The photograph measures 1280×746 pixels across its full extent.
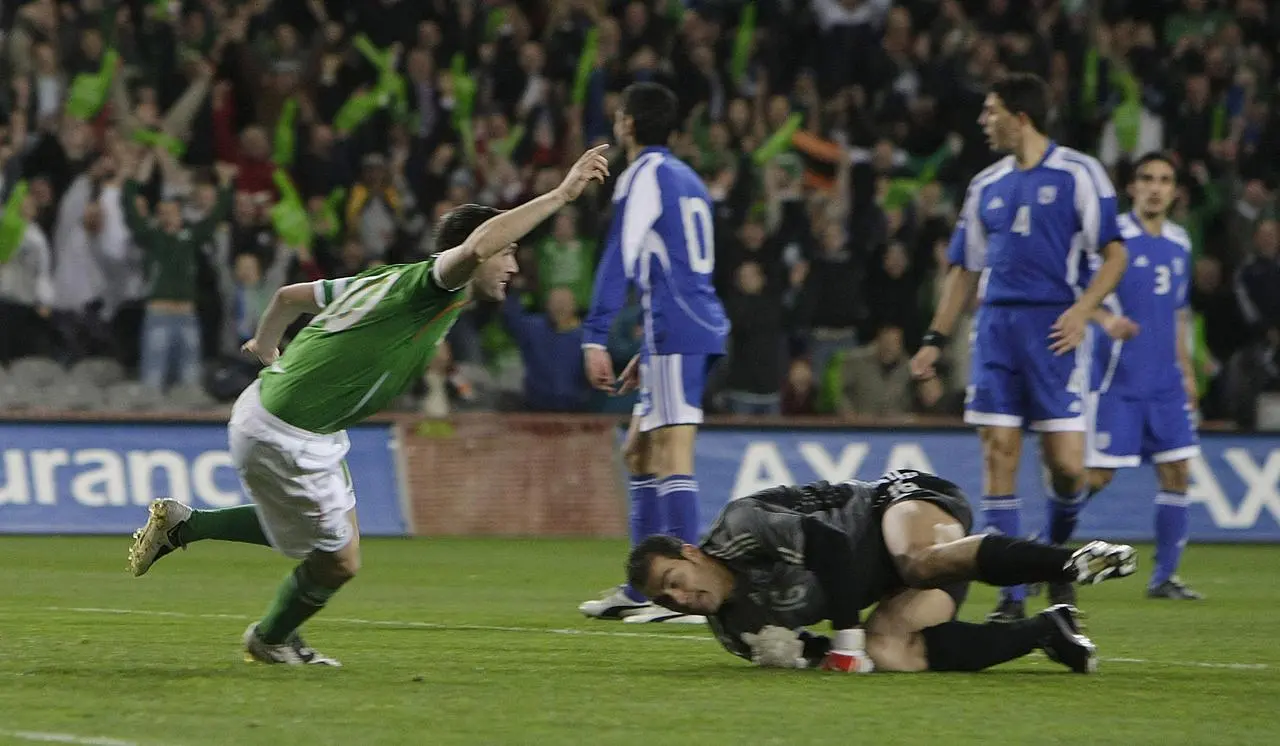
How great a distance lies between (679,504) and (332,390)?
114 inches

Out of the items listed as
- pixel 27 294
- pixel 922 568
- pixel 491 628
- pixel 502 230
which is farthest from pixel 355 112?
pixel 922 568

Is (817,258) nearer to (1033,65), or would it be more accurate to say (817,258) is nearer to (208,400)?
(1033,65)

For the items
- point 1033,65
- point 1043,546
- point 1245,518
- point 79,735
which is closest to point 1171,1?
point 1033,65

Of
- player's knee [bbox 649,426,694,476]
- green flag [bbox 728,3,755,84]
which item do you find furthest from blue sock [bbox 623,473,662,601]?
green flag [bbox 728,3,755,84]

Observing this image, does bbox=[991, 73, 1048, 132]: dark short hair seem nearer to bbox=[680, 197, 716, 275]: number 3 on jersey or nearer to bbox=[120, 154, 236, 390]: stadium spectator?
bbox=[680, 197, 716, 275]: number 3 on jersey

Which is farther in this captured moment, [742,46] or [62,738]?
[742,46]

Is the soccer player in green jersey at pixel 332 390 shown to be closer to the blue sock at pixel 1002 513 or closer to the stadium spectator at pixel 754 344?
the blue sock at pixel 1002 513

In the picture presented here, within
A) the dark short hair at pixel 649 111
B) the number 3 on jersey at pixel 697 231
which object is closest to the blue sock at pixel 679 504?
the number 3 on jersey at pixel 697 231

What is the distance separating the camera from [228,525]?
25.2ft

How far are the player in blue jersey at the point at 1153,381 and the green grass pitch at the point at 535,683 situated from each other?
0.76 m

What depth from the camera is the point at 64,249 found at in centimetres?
1741

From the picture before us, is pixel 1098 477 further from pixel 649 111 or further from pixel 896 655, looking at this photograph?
pixel 896 655

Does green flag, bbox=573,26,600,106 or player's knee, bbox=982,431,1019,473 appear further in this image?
green flag, bbox=573,26,600,106

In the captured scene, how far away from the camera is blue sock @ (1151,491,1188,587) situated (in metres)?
11.6
